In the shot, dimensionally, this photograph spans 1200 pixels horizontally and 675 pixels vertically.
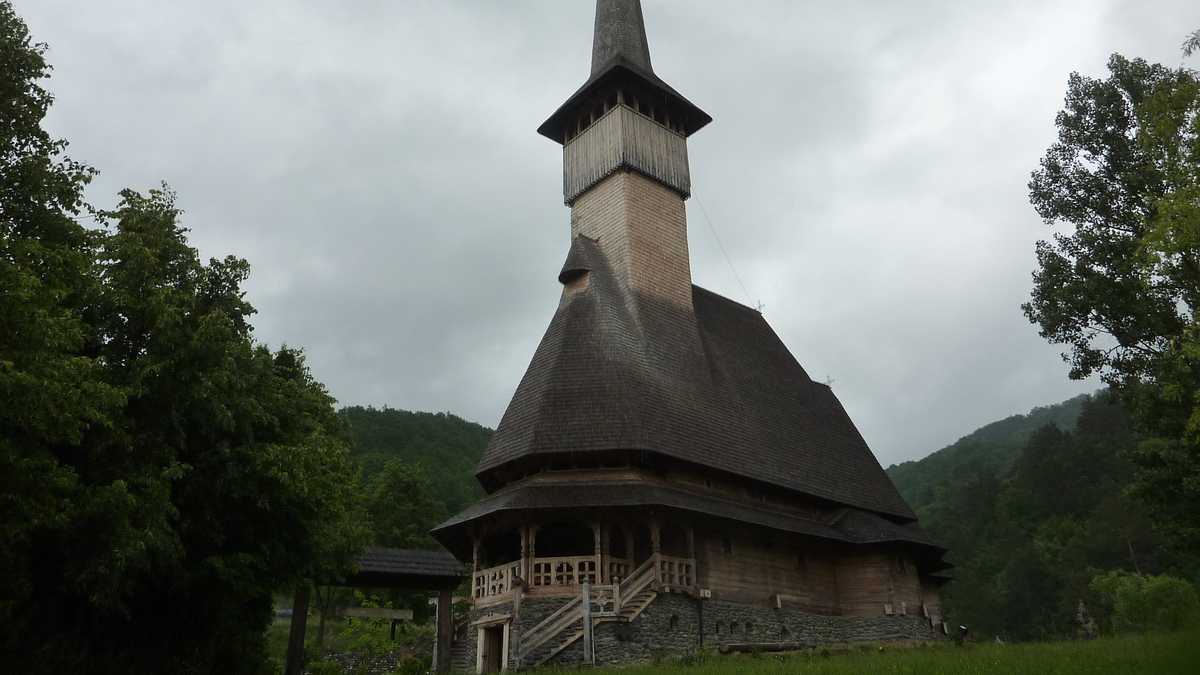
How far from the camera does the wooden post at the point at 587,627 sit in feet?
58.5

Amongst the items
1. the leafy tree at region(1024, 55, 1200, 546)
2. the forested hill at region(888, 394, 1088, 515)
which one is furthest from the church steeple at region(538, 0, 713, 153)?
the forested hill at region(888, 394, 1088, 515)

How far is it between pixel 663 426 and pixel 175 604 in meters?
12.0

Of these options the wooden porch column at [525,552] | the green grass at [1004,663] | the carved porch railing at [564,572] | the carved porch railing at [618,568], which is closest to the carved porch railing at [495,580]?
the wooden porch column at [525,552]

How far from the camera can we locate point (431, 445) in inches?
2739

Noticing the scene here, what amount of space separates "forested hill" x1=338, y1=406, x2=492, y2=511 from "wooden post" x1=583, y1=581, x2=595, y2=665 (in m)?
37.4

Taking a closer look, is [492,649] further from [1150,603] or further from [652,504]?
[1150,603]

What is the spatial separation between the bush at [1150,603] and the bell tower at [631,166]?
1526 centimetres

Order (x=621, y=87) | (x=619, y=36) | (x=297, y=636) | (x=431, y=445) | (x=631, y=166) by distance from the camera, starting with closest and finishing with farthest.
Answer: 1. (x=297, y=636)
2. (x=631, y=166)
3. (x=621, y=87)
4. (x=619, y=36)
5. (x=431, y=445)

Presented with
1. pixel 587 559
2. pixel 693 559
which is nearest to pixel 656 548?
pixel 693 559

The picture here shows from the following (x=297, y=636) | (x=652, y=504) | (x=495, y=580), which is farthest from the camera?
(x=495, y=580)

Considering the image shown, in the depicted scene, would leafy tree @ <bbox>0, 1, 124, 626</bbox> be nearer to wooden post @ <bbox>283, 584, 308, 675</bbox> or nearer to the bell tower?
wooden post @ <bbox>283, 584, 308, 675</bbox>

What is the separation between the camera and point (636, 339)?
82.8 feet

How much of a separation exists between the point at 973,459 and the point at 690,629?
288 feet

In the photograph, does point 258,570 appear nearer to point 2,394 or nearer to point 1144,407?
point 2,394
